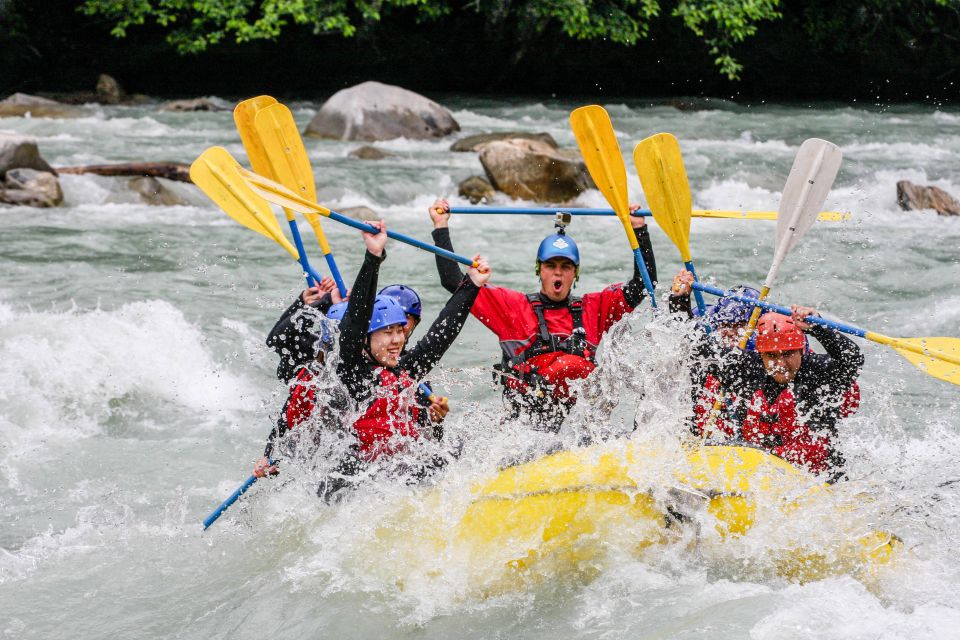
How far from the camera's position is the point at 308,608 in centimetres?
372

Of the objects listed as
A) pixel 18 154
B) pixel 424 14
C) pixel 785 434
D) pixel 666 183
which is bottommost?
pixel 785 434

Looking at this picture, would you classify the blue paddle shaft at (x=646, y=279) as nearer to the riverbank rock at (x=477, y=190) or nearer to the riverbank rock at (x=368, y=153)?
the riverbank rock at (x=477, y=190)

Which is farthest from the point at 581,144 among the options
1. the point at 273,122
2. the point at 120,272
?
the point at 120,272

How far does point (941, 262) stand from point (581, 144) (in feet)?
18.7

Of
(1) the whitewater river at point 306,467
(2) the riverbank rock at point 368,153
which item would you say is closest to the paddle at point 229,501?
(1) the whitewater river at point 306,467

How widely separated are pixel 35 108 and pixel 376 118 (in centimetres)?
495

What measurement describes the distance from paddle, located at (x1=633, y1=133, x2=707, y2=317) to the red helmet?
654 mm

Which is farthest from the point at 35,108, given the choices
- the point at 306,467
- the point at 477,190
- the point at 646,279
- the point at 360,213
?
the point at 646,279

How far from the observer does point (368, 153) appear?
40.7 feet

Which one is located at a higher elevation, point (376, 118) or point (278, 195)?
point (376, 118)

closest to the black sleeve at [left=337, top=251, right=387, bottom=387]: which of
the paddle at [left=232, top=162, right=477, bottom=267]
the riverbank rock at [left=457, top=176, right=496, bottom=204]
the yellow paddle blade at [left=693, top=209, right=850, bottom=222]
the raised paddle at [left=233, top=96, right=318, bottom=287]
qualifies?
the paddle at [left=232, top=162, right=477, bottom=267]

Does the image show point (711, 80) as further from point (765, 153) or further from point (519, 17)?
point (765, 153)

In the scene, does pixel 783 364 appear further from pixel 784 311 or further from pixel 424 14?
pixel 424 14

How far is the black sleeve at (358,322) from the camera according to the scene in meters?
3.64
